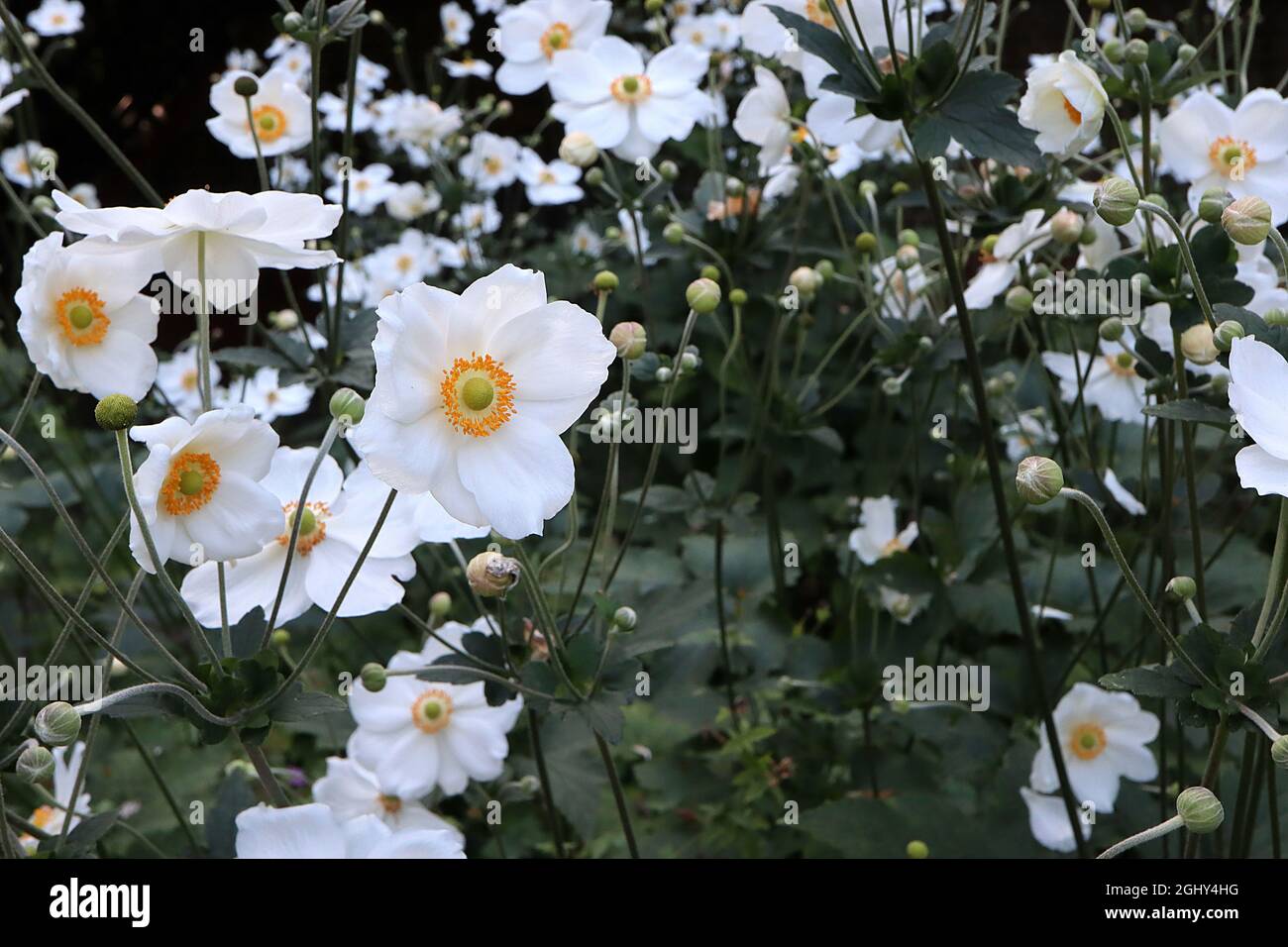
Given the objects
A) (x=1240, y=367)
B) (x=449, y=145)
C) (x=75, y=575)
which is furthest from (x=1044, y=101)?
(x=75, y=575)

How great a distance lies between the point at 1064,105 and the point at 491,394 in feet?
3.06

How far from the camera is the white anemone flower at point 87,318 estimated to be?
129 cm

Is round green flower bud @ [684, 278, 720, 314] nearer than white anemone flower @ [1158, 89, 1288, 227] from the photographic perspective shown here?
Yes

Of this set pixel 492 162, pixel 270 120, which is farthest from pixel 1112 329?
pixel 492 162

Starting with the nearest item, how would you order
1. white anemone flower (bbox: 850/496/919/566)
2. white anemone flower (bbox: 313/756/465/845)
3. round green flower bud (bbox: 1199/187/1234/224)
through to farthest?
round green flower bud (bbox: 1199/187/1234/224)
white anemone flower (bbox: 313/756/465/845)
white anemone flower (bbox: 850/496/919/566)

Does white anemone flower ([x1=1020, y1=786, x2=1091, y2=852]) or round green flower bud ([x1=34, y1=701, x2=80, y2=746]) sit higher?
round green flower bud ([x1=34, y1=701, x2=80, y2=746])

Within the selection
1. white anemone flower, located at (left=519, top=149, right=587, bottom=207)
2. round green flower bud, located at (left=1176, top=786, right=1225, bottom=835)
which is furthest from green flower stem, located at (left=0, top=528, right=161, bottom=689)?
white anemone flower, located at (left=519, top=149, right=587, bottom=207)

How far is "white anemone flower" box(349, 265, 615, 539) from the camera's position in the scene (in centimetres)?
109

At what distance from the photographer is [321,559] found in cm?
144

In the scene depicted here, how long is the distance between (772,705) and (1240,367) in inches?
62.3

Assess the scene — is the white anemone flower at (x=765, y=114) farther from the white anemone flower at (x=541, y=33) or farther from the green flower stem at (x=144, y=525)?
the green flower stem at (x=144, y=525)

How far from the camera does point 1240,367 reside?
111 centimetres

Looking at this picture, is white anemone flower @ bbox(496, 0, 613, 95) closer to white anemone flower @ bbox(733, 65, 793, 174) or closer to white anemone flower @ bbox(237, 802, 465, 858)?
white anemone flower @ bbox(733, 65, 793, 174)

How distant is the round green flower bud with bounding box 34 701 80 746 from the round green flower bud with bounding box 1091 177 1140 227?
113cm
